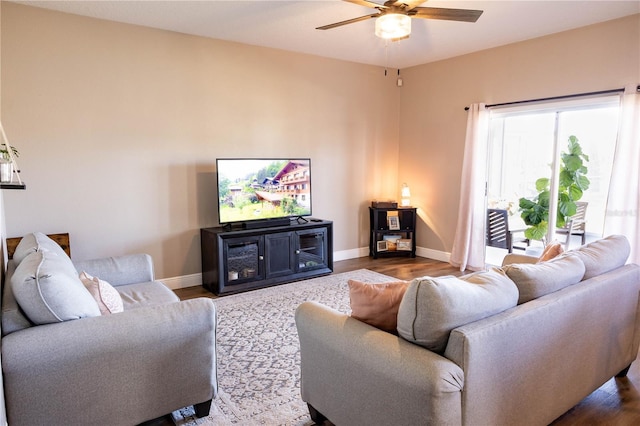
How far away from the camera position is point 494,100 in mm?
5188

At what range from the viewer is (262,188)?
4832 millimetres

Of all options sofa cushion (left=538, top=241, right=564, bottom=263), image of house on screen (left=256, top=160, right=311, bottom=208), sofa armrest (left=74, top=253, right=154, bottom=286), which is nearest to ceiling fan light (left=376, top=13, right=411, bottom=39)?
sofa cushion (left=538, top=241, right=564, bottom=263)

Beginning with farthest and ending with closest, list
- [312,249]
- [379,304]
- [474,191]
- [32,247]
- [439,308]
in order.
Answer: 1. [474,191]
2. [312,249]
3. [32,247]
4. [379,304]
5. [439,308]

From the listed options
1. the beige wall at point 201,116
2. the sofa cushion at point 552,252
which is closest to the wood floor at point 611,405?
the sofa cushion at point 552,252

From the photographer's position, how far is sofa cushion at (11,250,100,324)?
1.86 metres

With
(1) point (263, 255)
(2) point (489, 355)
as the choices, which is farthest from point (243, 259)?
(2) point (489, 355)

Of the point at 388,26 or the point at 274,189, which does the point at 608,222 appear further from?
the point at 274,189

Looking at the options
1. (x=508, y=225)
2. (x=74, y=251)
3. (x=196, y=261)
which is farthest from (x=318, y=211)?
(x=74, y=251)

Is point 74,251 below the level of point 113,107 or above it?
below

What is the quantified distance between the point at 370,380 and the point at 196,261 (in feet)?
11.5

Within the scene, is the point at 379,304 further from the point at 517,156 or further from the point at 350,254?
the point at 350,254

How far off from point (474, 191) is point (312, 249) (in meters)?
2.18

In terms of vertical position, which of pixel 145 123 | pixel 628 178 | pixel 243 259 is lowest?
pixel 243 259

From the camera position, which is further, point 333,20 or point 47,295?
point 333,20
